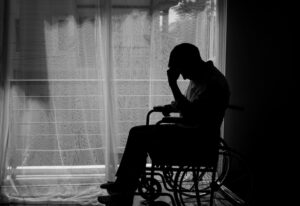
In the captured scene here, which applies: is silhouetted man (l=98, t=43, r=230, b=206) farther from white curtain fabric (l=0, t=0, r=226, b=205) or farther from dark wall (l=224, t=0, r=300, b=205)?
white curtain fabric (l=0, t=0, r=226, b=205)

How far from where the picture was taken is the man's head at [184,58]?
7.06 ft

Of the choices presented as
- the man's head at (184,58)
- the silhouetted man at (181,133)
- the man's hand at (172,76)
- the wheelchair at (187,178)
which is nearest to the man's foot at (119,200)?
the silhouetted man at (181,133)

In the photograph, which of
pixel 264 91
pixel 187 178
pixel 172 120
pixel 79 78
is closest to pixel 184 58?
pixel 172 120

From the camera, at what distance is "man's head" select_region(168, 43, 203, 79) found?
215 centimetres

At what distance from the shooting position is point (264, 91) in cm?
227

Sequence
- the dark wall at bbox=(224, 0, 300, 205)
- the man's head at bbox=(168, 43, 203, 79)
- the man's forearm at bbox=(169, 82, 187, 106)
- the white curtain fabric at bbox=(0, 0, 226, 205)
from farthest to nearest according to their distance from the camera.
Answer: the white curtain fabric at bbox=(0, 0, 226, 205) < the man's head at bbox=(168, 43, 203, 79) < the man's forearm at bbox=(169, 82, 187, 106) < the dark wall at bbox=(224, 0, 300, 205)

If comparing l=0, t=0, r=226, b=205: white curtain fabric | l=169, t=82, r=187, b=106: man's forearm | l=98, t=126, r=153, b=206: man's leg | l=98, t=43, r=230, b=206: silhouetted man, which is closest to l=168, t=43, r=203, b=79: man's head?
l=98, t=43, r=230, b=206: silhouetted man

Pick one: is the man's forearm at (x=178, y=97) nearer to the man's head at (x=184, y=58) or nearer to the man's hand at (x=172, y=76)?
the man's hand at (x=172, y=76)

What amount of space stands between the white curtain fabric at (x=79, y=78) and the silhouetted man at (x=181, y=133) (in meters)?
0.82

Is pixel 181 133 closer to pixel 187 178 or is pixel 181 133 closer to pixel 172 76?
Result: pixel 172 76

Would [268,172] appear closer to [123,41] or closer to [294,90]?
[294,90]

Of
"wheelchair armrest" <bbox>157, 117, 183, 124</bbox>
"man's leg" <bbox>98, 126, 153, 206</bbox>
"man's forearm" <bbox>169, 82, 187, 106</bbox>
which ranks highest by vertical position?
"man's forearm" <bbox>169, 82, 187, 106</bbox>

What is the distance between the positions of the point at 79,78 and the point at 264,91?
5.11 feet

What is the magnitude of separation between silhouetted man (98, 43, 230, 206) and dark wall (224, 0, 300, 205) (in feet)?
1.11
